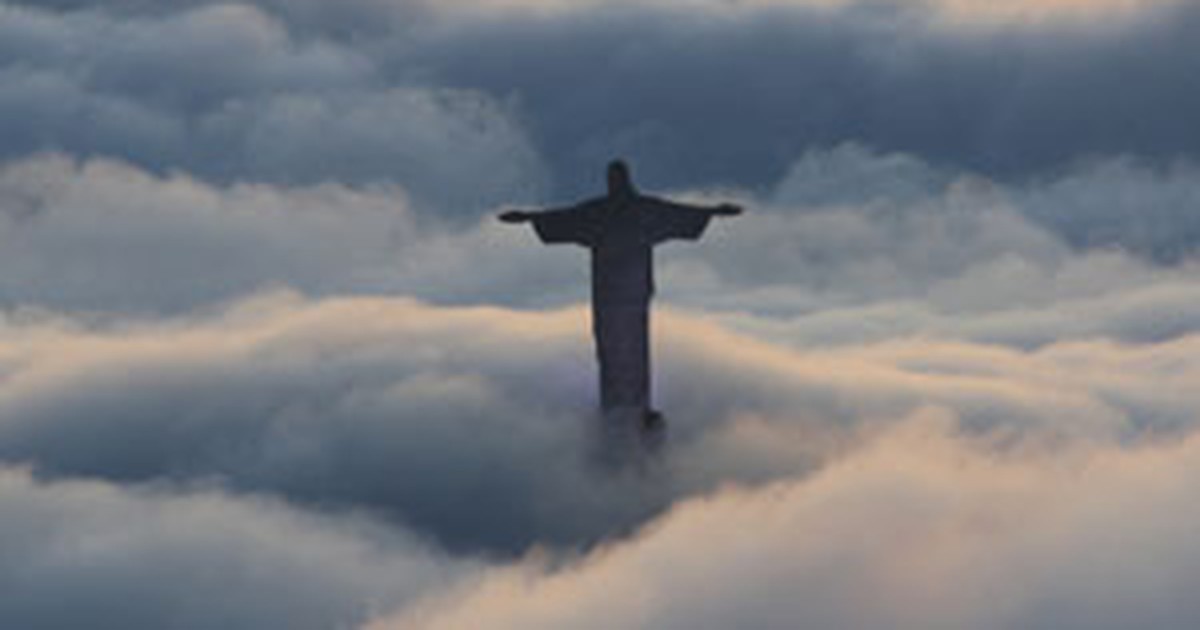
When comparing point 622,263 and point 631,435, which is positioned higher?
point 622,263

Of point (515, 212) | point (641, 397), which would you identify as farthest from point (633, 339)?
point (515, 212)

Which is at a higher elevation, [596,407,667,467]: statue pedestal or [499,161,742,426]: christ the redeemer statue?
[499,161,742,426]: christ the redeemer statue

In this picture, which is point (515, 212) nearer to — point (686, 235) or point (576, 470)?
point (686, 235)

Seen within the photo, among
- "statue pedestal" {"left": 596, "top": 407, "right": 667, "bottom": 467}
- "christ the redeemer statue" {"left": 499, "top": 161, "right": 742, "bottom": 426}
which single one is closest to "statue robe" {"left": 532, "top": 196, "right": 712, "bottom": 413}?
"christ the redeemer statue" {"left": 499, "top": 161, "right": 742, "bottom": 426}

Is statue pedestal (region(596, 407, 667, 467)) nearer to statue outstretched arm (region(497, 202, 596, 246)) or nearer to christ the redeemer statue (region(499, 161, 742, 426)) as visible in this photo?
christ the redeemer statue (region(499, 161, 742, 426))

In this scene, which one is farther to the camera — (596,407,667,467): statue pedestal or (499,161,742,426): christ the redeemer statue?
(596,407,667,467): statue pedestal

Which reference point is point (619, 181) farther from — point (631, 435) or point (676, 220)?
point (631, 435)

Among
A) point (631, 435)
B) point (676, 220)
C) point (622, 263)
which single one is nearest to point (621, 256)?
point (622, 263)

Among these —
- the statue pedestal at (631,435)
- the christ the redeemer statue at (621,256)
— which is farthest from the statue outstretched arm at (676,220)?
the statue pedestal at (631,435)
